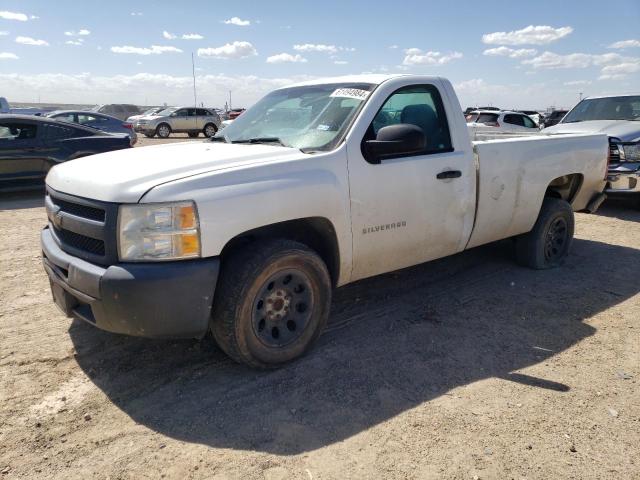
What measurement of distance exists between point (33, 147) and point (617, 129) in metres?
10.6

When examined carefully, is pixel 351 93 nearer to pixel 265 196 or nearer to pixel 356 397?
pixel 265 196

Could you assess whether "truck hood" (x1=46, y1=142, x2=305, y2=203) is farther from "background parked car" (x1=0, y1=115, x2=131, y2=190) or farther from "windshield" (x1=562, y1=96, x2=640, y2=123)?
"windshield" (x1=562, y1=96, x2=640, y2=123)

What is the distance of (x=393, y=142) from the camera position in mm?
3447

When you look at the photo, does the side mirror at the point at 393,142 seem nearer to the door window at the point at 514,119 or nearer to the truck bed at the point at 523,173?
the truck bed at the point at 523,173

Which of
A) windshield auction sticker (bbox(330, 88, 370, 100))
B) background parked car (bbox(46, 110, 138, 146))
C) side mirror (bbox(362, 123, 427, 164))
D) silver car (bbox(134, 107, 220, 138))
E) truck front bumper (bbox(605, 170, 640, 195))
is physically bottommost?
truck front bumper (bbox(605, 170, 640, 195))

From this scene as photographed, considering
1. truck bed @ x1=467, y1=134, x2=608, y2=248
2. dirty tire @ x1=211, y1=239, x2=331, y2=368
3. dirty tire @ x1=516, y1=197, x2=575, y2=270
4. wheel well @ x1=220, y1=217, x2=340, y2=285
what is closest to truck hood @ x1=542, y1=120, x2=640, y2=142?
truck bed @ x1=467, y1=134, x2=608, y2=248

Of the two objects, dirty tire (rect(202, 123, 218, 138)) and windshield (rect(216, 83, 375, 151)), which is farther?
dirty tire (rect(202, 123, 218, 138))

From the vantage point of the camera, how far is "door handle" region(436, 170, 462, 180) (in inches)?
157

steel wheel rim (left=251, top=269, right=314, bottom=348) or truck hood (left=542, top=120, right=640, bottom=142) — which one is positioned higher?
truck hood (left=542, top=120, right=640, bottom=142)

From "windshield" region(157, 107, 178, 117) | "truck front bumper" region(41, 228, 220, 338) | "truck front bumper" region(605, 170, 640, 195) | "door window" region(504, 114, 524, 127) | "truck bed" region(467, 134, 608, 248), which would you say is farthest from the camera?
"windshield" region(157, 107, 178, 117)

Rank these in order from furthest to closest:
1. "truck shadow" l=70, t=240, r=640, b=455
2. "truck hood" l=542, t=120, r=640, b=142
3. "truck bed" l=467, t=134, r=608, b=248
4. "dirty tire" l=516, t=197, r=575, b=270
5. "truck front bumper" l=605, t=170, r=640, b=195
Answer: "truck hood" l=542, t=120, r=640, b=142 → "truck front bumper" l=605, t=170, r=640, b=195 → "dirty tire" l=516, t=197, r=575, b=270 → "truck bed" l=467, t=134, r=608, b=248 → "truck shadow" l=70, t=240, r=640, b=455

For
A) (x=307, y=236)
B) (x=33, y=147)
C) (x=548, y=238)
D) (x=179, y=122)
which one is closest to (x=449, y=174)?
(x=307, y=236)

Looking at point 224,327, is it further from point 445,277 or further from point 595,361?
point 445,277

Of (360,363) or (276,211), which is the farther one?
(360,363)
